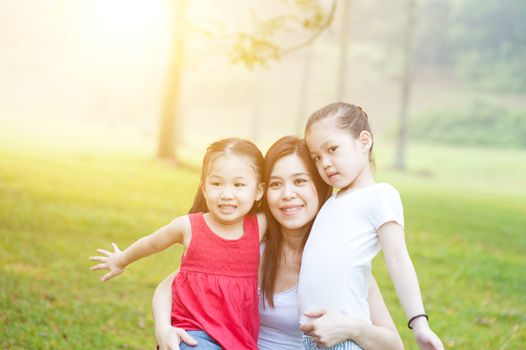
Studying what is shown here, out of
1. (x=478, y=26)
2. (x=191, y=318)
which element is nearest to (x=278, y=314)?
(x=191, y=318)

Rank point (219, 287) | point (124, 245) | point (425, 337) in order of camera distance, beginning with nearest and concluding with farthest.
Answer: point (425, 337), point (219, 287), point (124, 245)

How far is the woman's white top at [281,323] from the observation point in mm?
2887

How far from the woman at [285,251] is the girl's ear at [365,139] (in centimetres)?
23

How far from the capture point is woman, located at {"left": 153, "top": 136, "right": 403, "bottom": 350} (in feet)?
9.23

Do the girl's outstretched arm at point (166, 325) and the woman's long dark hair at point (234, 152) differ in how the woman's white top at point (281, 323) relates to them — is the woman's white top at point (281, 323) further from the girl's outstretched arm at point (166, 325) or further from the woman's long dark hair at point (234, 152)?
the woman's long dark hair at point (234, 152)

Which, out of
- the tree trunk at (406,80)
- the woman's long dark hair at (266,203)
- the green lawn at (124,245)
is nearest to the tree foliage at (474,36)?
the tree trunk at (406,80)

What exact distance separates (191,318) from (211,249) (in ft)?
0.92

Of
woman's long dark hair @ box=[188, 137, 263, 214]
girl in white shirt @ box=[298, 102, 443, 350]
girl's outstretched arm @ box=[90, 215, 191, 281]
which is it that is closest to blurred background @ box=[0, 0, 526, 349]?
girl's outstretched arm @ box=[90, 215, 191, 281]

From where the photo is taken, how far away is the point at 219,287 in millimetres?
2736

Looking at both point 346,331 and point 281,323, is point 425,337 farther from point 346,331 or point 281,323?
point 281,323

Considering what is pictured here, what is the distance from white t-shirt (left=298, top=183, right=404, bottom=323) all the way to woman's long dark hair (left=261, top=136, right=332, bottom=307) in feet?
0.70

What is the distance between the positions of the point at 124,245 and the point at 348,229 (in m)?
4.98

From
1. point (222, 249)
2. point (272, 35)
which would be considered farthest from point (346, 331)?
A: point (272, 35)

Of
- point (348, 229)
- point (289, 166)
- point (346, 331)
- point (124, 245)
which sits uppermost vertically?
point (289, 166)
